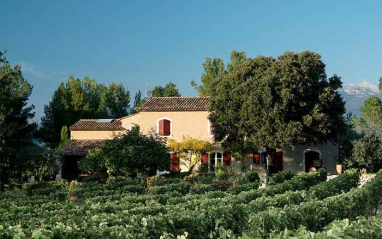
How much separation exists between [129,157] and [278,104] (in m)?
10.5

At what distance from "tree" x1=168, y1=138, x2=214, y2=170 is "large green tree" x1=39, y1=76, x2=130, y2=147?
1869 cm

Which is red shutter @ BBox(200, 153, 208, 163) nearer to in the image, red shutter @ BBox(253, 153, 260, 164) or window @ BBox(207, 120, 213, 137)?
window @ BBox(207, 120, 213, 137)

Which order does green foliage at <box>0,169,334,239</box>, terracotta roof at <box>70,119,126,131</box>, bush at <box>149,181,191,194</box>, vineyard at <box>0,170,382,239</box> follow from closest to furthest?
vineyard at <box>0,170,382,239</box> < green foliage at <box>0,169,334,239</box> < bush at <box>149,181,191,194</box> < terracotta roof at <box>70,119,126,131</box>

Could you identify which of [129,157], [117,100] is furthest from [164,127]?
[117,100]

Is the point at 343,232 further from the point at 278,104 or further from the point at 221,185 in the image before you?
the point at 278,104

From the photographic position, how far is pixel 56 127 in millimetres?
52375

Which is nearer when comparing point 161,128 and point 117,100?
point 161,128

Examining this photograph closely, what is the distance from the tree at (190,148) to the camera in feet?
119

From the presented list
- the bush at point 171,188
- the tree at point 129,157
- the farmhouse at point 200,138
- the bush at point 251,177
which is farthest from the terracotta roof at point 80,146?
the bush at point 171,188

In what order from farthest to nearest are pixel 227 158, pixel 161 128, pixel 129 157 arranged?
pixel 161 128 → pixel 227 158 → pixel 129 157

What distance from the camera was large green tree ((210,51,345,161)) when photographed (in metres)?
33.2

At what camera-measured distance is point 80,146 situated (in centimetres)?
3953

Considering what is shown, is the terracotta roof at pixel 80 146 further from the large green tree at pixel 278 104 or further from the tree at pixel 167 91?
the tree at pixel 167 91

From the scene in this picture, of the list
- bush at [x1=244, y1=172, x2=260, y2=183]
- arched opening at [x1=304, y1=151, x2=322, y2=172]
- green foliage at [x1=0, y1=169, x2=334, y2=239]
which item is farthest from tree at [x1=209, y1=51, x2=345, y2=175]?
green foliage at [x1=0, y1=169, x2=334, y2=239]
